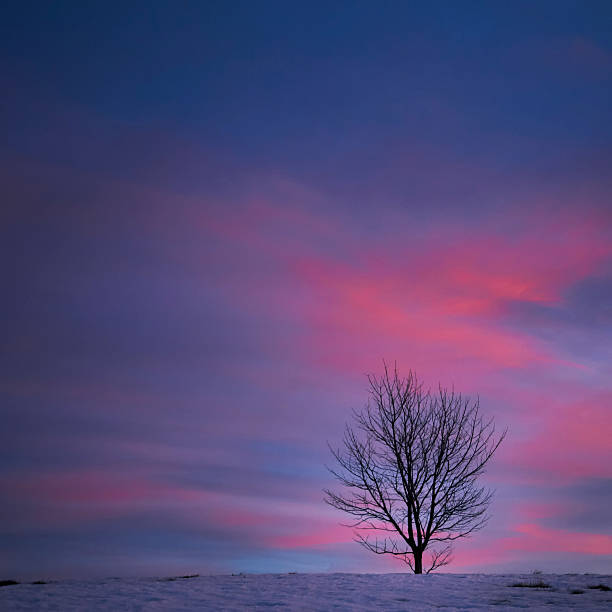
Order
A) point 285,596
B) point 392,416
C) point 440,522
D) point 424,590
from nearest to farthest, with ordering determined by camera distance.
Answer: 1. point 285,596
2. point 424,590
3. point 440,522
4. point 392,416

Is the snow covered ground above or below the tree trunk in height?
below

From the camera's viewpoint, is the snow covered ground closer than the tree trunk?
Yes

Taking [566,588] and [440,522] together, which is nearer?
[566,588]

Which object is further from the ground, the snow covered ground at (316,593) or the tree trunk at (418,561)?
the tree trunk at (418,561)

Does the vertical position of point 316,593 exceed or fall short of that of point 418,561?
it falls short

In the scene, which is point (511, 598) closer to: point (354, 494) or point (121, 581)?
point (121, 581)

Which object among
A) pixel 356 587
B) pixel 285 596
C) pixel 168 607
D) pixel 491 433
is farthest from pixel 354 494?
pixel 168 607

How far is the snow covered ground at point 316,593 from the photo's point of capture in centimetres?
1345

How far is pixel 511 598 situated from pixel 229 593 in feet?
21.4

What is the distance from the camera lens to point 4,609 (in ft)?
41.9

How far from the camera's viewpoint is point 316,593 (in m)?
15.2

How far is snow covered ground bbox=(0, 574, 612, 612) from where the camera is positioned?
530 inches

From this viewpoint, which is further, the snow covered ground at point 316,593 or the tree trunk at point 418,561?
the tree trunk at point 418,561

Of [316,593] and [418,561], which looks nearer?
[316,593]
